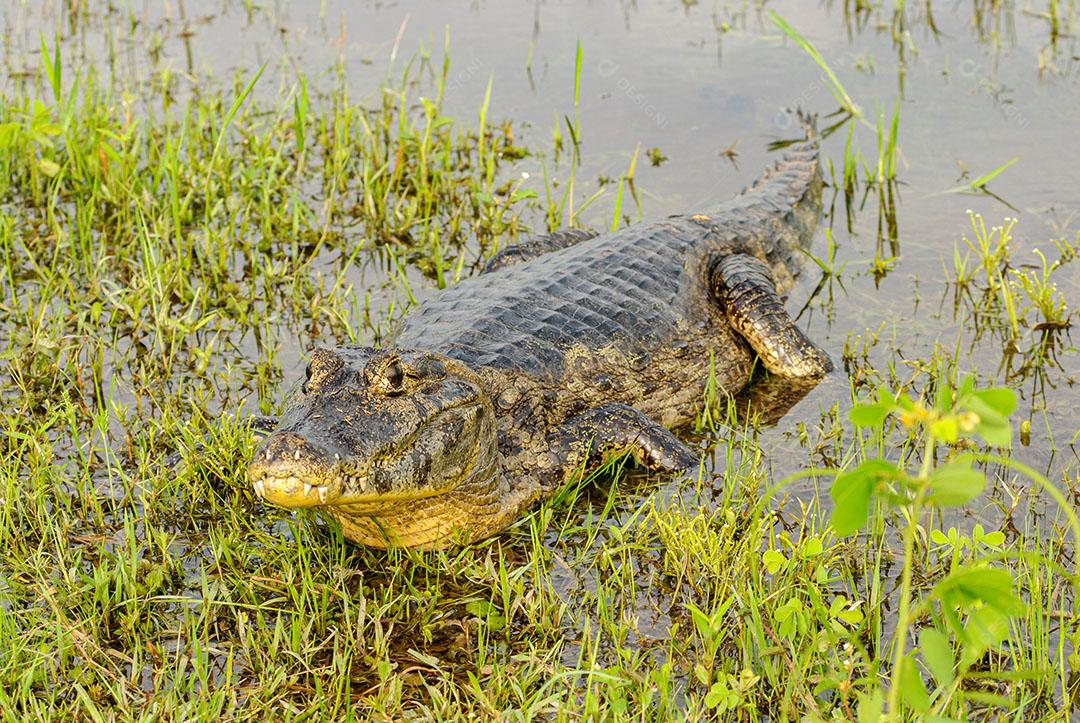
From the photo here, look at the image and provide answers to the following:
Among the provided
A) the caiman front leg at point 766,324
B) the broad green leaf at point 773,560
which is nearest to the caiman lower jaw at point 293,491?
the broad green leaf at point 773,560

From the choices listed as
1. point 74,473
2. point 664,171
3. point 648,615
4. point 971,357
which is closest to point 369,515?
point 648,615

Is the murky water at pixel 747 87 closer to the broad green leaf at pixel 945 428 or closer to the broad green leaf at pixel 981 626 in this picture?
the broad green leaf at pixel 981 626

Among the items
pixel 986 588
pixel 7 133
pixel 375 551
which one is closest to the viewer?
pixel 986 588

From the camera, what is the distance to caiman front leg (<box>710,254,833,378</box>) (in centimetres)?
525

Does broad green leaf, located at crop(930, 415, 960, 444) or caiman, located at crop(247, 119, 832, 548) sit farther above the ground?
broad green leaf, located at crop(930, 415, 960, 444)

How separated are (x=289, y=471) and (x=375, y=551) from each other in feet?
2.73

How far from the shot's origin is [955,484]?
224 cm

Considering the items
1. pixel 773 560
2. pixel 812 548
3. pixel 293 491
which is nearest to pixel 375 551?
pixel 293 491

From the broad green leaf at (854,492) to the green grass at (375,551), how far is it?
80mm

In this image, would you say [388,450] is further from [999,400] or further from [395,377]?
[999,400]

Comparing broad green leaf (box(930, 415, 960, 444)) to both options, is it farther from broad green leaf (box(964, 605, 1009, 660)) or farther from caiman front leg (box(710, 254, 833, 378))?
caiman front leg (box(710, 254, 833, 378))

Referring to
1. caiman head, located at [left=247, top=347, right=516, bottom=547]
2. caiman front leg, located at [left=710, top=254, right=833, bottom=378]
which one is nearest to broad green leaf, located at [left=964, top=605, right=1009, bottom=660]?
caiman head, located at [left=247, top=347, right=516, bottom=547]

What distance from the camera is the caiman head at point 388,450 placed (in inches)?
132

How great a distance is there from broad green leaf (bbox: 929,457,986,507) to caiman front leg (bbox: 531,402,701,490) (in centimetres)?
216
